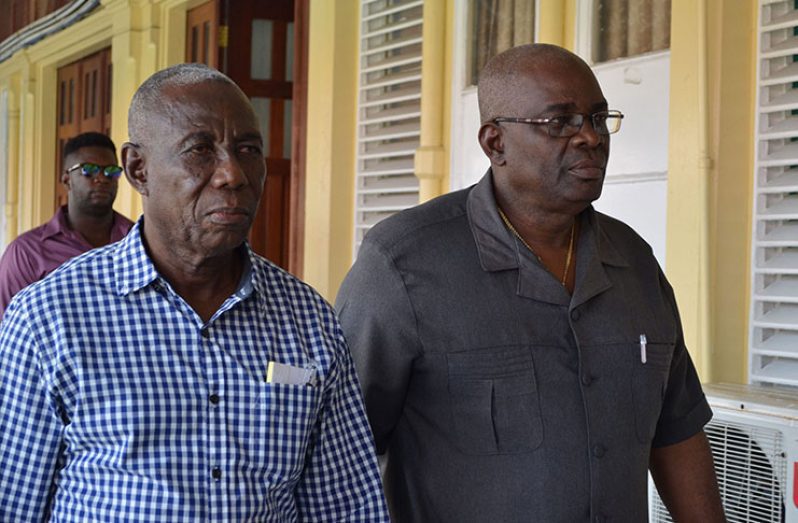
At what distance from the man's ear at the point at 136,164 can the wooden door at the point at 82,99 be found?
23.9 feet

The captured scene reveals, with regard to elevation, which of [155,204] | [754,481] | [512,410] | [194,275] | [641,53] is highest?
[641,53]

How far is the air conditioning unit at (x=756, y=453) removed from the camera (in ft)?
8.63

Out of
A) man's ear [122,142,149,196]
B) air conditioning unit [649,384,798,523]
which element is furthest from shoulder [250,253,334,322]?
air conditioning unit [649,384,798,523]

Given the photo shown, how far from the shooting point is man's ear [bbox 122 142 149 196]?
1.76 meters

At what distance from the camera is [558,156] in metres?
2.04

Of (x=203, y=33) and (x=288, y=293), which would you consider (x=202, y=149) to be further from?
(x=203, y=33)

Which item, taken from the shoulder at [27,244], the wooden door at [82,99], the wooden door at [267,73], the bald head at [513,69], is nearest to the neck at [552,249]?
the bald head at [513,69]

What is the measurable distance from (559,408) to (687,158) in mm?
1504

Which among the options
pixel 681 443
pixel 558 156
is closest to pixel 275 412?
pixel 558 156

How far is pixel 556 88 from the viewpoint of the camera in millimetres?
2057

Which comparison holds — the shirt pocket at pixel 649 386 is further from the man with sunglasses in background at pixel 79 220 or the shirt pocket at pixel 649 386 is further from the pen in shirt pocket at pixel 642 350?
the man with sunglasses in background at pixel 79 220

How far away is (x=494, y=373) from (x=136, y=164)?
75cm

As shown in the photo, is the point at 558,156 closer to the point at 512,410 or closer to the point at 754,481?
the point at 512,410

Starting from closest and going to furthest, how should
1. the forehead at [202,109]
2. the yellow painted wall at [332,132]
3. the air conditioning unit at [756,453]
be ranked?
the forehead at [202,109], the air conditioning unit at [756,453], the yellow painted wall at [332,132]
